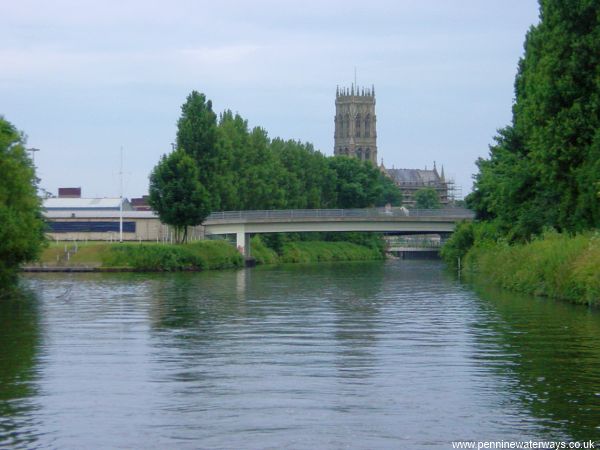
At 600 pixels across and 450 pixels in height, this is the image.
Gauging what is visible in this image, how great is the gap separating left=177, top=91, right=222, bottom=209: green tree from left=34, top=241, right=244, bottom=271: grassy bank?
1094cm

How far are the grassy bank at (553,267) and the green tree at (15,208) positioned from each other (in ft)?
73.7

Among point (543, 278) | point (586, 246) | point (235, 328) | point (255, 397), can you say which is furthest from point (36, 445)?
point (543, 278)

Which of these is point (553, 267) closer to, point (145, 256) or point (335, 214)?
point (145, 256)

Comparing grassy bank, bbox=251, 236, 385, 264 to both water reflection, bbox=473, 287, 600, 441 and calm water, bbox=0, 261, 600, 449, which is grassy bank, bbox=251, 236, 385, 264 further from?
water reflection, bbox=473, 287, 600, 441

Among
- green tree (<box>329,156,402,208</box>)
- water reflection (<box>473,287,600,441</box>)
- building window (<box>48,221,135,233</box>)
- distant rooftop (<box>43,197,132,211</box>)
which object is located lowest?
water reflection (<box>473,287,600,441</box>)

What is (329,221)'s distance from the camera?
105438 millimetres

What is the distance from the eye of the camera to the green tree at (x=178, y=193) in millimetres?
90688

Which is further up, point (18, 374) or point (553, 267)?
point (553, 267)

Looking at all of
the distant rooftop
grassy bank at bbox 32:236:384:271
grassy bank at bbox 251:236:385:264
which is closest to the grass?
A: grassy bank at bbox 32:236:384:271

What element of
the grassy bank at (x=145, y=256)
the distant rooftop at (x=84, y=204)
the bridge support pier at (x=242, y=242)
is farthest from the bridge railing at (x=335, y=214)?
the distant rooftop at (x=84, y=204)

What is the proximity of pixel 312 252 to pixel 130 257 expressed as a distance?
1702 inches

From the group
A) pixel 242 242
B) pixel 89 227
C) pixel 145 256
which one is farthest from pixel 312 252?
pixel 145 256

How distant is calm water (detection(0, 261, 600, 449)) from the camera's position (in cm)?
1686

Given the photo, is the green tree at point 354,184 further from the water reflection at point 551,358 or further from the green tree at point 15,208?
the water reflection at point 551,358
